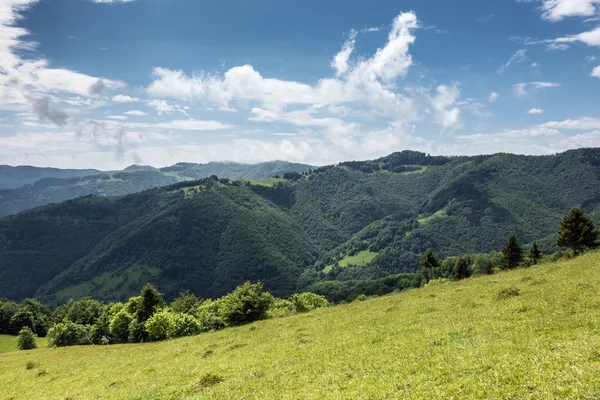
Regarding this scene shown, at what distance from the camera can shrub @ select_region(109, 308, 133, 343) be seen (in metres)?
65.1

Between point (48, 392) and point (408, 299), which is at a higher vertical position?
point (408, 299)

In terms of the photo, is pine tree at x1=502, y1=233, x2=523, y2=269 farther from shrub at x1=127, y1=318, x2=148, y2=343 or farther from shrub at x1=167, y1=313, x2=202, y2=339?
shrub at x1=127, y1=318, x2=148, y2=343

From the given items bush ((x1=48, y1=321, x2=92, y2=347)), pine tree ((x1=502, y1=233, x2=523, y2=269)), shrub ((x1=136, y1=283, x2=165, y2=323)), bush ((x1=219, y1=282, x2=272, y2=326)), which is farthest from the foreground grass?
pine tree ((x1=502, y1=233, x2=523, y2=269))

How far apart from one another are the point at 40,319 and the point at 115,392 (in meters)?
134

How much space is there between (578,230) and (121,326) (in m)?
89.6

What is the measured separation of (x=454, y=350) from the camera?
758 inches

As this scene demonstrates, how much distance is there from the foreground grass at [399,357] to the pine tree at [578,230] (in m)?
34.5

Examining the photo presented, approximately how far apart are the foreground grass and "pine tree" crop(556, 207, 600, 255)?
Answer: 113ft

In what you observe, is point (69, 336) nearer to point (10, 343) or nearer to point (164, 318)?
point (164, 318)

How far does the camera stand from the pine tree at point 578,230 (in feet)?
209

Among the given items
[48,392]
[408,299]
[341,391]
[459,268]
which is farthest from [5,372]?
[459,268]

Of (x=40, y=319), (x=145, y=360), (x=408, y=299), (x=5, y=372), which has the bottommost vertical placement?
(x=40, y=319)

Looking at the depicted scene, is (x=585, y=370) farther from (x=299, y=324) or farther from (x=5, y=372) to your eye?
(x=5, y=372)

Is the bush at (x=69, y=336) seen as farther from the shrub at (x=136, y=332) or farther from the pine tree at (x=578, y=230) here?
the pine tree at (x=578, y=230)
